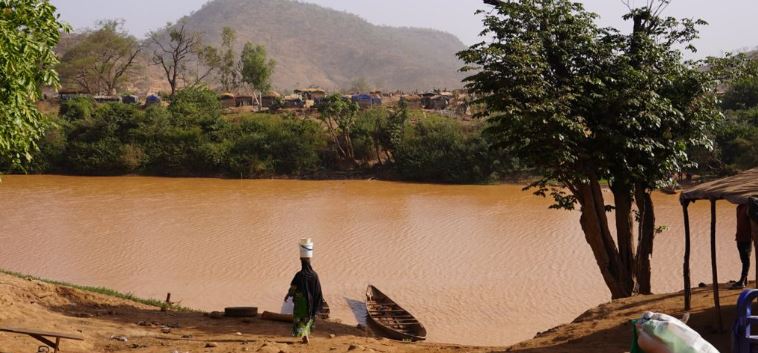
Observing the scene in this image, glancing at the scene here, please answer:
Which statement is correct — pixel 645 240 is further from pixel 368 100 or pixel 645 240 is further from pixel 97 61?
pixel 97 61

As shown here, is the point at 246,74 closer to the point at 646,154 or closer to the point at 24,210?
the point at 24,210

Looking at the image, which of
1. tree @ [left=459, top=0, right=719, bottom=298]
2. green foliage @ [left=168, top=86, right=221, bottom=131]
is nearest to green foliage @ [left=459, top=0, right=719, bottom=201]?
tree @ [left=459, top=0, right=719, bottom=298]

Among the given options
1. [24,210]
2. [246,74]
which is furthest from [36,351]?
[246,74]

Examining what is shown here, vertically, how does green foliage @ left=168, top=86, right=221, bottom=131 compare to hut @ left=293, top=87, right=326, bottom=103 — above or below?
below

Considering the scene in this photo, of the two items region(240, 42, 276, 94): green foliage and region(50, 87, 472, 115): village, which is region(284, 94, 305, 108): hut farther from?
region(240, 42, 276, 94): green foliage

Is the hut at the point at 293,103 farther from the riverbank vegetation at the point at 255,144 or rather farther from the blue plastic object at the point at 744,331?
the blue plastic object at the point at 744,331

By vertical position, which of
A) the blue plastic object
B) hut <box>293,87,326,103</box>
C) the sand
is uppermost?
hut <box>293,87,326,103</box>

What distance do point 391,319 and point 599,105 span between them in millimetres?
4820

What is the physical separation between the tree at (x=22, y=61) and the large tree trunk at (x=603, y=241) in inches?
287

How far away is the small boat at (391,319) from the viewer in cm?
1027

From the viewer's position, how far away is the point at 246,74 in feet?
182

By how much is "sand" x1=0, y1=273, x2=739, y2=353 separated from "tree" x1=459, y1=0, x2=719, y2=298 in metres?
1.72

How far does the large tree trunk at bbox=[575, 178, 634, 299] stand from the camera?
1005 centimetres

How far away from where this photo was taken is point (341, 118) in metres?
39.4
